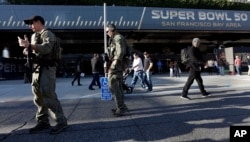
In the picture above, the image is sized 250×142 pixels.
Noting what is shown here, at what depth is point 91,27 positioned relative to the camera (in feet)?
91.6

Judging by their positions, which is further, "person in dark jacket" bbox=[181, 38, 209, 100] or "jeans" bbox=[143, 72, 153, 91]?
"jeans" bbox=[143, 72, 153, 91]

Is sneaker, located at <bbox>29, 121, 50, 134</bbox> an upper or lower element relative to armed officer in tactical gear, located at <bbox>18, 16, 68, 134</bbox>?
lower

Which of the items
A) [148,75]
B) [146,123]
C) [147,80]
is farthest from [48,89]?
[148,75]

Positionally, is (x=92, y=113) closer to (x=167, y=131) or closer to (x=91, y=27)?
(x=167, y=131)

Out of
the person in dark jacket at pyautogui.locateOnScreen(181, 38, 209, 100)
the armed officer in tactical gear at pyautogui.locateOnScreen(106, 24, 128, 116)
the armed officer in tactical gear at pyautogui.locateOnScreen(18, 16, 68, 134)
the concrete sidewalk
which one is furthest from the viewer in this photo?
the person in dark jacket at pyautogui.locateOnScreen(181, 38, 209, 100)

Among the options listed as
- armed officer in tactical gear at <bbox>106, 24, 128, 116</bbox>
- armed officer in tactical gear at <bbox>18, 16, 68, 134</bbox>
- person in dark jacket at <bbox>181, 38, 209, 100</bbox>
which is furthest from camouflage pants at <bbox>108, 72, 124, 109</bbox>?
person in dark jacket at <bbox>181, 38, 209, 100</bbox>

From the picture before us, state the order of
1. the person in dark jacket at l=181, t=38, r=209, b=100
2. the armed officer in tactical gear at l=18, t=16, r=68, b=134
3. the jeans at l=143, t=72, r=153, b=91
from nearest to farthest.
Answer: the armed officer in tactical gear at l=18, t=16, r=68, b=134
the person in dark jacket at l=181, t=38, r=209, b=100
the jeans at l=143, t=72, r=153, b=91

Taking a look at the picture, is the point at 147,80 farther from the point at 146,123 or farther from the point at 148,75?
the point at 146,123

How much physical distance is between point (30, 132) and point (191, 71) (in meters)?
4.81

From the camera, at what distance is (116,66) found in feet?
18.8

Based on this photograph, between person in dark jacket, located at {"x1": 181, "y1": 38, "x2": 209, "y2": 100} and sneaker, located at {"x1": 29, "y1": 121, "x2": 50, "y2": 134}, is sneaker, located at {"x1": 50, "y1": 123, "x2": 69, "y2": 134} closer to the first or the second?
sneaker, located at {"x1": 29, "y1": 121, "x2": 50, "y2": 134}

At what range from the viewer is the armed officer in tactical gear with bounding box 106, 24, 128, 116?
5.68 metres

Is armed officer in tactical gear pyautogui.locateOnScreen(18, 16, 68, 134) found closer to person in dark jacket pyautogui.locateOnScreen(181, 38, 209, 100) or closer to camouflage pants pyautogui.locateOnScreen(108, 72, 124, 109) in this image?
camouflage pants pyautogui.locateOnScreen(108, 72, 124, 109)

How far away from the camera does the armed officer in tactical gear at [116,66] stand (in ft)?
18.6
